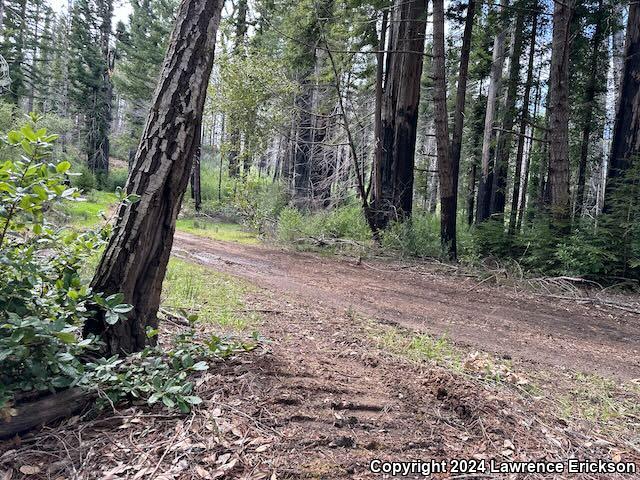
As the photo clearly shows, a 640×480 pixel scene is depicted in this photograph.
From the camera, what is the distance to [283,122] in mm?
17281

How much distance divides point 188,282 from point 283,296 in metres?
1.39

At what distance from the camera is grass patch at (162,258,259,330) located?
454 cm

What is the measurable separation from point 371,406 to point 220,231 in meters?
14.6

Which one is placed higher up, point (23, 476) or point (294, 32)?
point (294, 32)

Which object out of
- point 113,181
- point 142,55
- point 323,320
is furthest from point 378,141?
point 113,181

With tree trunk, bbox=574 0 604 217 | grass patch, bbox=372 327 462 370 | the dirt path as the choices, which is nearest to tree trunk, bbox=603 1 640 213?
the dirt path

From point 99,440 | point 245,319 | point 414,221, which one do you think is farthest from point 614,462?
point 414,221

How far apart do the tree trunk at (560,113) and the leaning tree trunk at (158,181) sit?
27.3 feet

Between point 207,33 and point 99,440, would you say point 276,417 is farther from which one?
point 207,33

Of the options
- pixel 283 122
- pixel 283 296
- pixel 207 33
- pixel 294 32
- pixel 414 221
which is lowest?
pixel 283 296

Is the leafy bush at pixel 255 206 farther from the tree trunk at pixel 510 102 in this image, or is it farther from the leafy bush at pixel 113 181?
the leafy bush at pixel 113 181

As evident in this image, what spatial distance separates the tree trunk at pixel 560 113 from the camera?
29.8 feet

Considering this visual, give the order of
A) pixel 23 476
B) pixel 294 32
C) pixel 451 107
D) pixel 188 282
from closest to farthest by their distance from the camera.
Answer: pixel 23 476 < pixel 188 282 < pixel 294 32 < pixel 451 107

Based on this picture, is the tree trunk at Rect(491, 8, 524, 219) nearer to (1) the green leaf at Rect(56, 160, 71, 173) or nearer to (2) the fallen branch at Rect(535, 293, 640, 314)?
(2) the fallen branch at Rect(535, 293, 640, 314)
